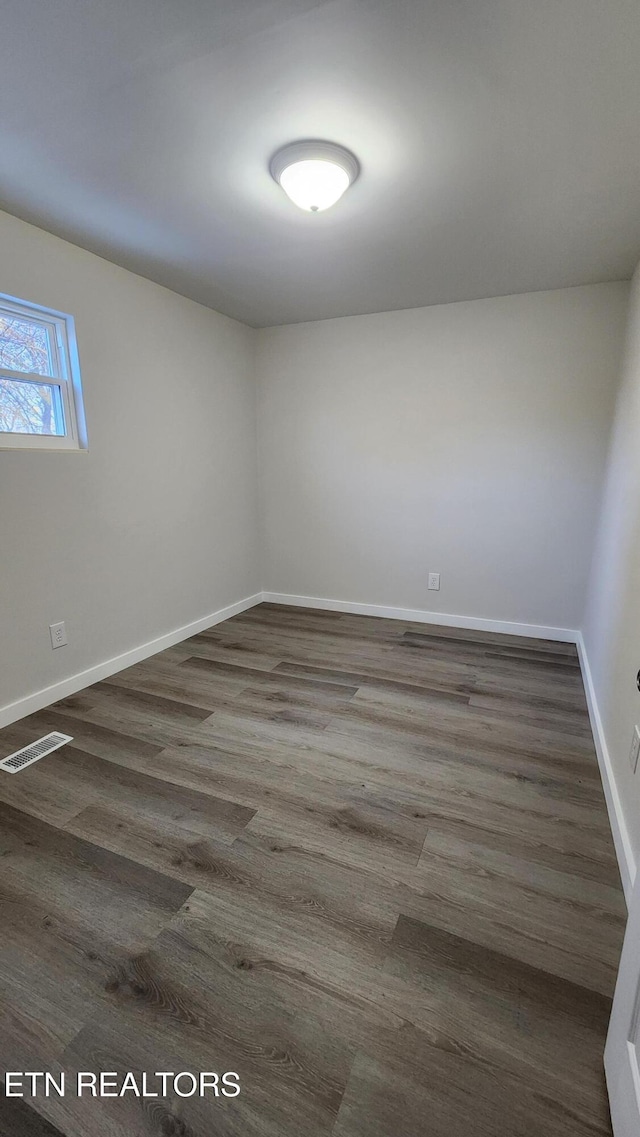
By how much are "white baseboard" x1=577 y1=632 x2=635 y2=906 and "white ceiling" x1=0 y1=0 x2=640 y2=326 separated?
2.12 metres

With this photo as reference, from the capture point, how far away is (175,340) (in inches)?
121

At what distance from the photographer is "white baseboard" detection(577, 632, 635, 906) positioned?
140 centimetres

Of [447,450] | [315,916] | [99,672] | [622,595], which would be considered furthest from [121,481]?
[622,595]

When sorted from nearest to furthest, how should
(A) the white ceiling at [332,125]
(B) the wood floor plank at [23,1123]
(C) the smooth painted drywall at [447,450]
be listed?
(B) the wood floor plank at [23,1123] < (A) the white ceiling at [332,125] < (C) the smooth painted drywall at [447,450]

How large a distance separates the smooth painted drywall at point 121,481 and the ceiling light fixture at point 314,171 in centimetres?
131

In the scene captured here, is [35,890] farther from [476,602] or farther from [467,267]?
[467,267]

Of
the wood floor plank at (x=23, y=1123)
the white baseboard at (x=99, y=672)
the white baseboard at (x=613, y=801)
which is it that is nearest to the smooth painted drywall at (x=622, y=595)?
the white baseboard at (x=613, y=801)

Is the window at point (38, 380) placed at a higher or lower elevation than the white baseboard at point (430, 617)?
higher

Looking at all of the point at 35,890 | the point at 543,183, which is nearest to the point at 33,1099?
the point at 35,890

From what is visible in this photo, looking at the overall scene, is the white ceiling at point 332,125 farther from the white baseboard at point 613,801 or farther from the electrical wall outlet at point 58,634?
the white baseboard at point 613,801

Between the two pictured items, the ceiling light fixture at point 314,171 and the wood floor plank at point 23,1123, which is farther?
the ceiling light fixture at point 314,171

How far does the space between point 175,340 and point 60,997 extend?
3231mm

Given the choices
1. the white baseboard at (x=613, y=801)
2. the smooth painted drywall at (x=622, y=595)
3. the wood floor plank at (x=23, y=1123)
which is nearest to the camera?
the wood floor plank at (x=23, y=1123)

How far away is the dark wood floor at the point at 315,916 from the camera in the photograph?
3.12 feet
